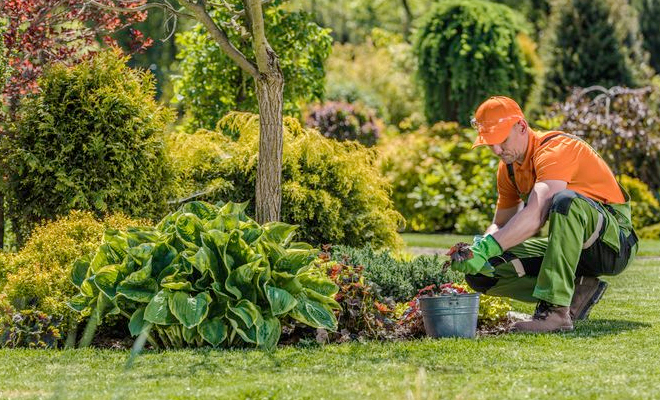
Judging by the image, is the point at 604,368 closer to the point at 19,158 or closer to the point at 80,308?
the point at 80,308

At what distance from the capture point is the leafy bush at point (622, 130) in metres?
13.6

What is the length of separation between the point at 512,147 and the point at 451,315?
1060mm

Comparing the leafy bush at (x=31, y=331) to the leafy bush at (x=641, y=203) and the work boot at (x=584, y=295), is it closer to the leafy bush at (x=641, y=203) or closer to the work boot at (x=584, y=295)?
the work boot at (x=584, y=295)

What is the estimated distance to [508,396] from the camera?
3.70 m

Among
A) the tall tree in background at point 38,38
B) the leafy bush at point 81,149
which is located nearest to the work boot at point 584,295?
the leafy bush at point 81,149

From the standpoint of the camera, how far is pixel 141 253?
16.3 feet

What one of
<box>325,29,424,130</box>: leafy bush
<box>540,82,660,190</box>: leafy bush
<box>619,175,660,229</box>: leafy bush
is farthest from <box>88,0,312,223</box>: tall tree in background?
<box>325,29,424,130</box>: leafy bush

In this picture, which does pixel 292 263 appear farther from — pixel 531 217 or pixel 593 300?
pixel 593 300

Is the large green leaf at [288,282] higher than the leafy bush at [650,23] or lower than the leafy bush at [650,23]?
lower

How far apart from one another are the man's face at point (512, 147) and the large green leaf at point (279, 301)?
4.84 ft

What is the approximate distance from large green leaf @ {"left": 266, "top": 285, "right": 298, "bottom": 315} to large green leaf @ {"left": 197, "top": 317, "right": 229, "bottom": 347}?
26cm

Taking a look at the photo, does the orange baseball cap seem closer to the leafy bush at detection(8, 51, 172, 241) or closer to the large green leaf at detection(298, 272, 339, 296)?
the large green leaf at detection(298, 272, 339, 296)

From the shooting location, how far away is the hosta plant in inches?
189

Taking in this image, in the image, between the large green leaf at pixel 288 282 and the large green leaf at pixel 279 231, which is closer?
the large green leaf at pixel 288 282
